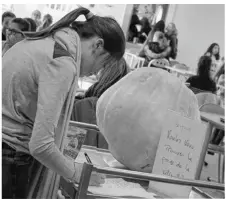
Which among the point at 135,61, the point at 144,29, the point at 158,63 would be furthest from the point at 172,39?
the point at 158,63

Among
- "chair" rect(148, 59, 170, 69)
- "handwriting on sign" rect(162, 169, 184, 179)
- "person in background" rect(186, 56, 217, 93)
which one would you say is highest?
"handwriting on sign" rect(162, 169, 184, 179)

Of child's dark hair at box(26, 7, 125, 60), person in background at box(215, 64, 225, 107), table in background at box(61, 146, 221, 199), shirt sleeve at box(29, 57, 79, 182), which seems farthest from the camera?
person in background at box(215, 64, 225, 107)

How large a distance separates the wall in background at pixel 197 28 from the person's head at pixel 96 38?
9.71m

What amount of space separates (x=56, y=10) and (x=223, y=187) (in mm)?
8200

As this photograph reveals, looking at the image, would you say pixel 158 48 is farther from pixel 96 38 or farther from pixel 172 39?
pixel 96 38

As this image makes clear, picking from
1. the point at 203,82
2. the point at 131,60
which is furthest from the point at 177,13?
the point at 203,82

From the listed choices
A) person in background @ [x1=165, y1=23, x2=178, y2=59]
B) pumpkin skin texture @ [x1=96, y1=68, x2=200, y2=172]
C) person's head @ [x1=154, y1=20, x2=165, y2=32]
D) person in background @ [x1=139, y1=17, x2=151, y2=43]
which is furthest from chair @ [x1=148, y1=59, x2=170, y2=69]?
pumpkin skin texture @ [x1=96, y1=68, x2=200, y2=172]

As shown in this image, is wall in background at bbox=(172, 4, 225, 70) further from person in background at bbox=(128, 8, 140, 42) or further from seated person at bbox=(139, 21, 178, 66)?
seated person at bbox=(139, 21, 178, 66)

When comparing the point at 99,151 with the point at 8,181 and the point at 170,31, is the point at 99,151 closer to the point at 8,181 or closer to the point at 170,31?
the point at 8,181

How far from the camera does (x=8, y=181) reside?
1210mm

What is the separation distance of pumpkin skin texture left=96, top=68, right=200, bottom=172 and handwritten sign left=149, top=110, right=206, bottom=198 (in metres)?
0.02

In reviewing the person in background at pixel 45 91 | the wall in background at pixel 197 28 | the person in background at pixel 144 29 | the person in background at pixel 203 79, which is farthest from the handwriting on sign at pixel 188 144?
the wall in background at pixel 197 28

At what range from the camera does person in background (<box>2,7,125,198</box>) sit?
1076mm

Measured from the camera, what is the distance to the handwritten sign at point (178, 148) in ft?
3.12
